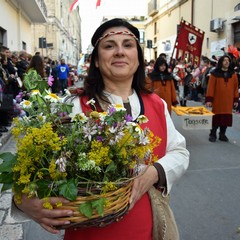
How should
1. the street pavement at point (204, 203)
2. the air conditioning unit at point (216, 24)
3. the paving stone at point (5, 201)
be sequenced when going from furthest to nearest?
the air conditioning unit at point (216, 24)
the paving stone at point (5, 201)
the street pavement at point (204, 203)

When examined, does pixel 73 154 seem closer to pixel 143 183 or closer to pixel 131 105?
pixel 143 183

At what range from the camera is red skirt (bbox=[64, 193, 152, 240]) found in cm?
144

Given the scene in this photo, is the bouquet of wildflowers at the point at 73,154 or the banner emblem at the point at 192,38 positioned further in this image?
the banner emblem at the point at 192,38

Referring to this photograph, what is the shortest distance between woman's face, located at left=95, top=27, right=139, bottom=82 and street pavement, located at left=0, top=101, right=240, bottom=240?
4.18 ft

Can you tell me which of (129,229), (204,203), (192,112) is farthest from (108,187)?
(192,112)

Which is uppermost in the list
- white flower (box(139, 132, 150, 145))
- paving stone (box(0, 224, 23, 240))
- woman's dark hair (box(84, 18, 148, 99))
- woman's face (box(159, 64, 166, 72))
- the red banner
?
the red banner

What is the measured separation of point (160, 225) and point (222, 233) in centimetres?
199

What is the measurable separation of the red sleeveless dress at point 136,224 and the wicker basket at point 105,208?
21cm

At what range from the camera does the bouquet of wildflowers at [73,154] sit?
45.4 inches

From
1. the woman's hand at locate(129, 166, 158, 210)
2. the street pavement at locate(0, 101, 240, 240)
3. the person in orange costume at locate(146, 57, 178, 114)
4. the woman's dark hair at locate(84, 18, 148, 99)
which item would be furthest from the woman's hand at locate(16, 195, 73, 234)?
the person in orange costume at locate(146, 57, 178, 114)

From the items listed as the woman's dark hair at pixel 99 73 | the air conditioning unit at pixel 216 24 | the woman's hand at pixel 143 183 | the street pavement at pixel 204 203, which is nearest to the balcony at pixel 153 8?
the air conditioning unit at pixel 216 24

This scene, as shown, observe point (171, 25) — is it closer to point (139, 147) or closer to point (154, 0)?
point (154, 0)

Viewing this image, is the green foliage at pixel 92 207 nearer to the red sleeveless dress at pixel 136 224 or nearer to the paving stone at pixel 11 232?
the red sleeveless dress at pixel 136 224

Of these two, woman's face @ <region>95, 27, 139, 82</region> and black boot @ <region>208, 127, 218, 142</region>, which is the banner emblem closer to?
black boot @ <region>208, 127, 218, 142</region>
